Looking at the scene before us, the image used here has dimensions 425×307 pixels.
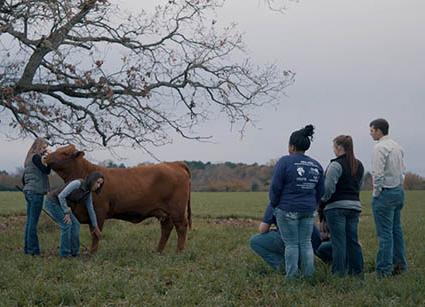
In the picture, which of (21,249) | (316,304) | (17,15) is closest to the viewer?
(316,304)

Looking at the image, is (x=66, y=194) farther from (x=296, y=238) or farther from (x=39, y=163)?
(x=296, y=238)

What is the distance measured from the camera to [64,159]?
1090cm

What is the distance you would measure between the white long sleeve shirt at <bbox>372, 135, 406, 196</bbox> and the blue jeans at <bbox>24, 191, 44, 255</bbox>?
532 cm

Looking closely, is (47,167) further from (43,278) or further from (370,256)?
(370,256)

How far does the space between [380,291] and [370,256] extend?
3073mm

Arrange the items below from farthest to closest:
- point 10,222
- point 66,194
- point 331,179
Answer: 1. point 10,222
2. point 66,194
3. point 331,179

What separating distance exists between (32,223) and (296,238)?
4.68m

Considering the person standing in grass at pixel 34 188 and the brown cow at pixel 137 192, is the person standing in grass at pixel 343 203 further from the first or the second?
the person standing in grass at pixel 34 188

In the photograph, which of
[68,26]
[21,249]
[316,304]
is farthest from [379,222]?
[68,26]

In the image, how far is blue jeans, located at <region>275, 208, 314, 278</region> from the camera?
7910mm

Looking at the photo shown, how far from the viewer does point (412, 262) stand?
998cm

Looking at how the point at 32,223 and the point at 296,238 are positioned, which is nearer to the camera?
the point at 296,238

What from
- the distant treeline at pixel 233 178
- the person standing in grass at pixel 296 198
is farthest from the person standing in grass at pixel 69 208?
the distant treeline at pixel 233 178

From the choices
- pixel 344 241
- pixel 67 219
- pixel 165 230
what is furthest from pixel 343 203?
pixel 67 219
